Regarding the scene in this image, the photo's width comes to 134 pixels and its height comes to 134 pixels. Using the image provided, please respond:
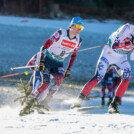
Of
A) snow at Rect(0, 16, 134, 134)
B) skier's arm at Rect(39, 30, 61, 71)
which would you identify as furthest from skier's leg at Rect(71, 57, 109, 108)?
skier's arm at Rect(39, 30, 61, 71)

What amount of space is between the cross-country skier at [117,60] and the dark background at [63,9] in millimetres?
15420

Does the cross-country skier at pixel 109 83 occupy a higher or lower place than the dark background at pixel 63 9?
lower

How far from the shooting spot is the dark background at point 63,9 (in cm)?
2422

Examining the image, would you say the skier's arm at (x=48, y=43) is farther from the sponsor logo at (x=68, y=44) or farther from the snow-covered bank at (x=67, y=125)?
the snow-covered bank at (x=67, y=125)

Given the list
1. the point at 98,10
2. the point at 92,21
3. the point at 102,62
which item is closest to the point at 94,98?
the point at 102,62

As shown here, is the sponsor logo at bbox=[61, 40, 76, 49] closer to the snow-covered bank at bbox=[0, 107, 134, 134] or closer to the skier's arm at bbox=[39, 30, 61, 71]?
the skier's arm at bbox=[39, 30, 61, 71]

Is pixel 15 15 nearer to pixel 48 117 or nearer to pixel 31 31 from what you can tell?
pixel 31 31

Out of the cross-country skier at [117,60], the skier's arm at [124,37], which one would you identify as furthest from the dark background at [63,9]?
the skier's arm at [124,37]

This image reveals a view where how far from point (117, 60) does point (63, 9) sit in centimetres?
1747

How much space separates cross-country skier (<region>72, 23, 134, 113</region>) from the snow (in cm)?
36

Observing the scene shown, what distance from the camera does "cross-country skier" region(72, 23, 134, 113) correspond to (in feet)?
26.3

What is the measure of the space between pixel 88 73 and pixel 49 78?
5.52 m

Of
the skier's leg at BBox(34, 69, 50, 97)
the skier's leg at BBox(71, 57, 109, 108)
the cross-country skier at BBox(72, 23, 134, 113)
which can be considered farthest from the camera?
the skier's leg at BBox(71, 57, 109, 108)

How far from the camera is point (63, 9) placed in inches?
1002
